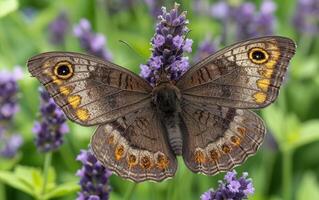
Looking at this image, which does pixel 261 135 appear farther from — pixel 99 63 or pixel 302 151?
pixel 302 151

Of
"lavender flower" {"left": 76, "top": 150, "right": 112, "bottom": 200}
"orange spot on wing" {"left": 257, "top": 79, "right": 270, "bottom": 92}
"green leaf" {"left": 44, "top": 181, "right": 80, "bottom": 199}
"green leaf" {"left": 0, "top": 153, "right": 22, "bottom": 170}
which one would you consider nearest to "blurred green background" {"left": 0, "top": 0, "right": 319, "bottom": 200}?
"green leaf" {"left": 0, "top": 153, "right": 22, "bottom": 170}

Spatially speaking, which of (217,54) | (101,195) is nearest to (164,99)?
(217,54)

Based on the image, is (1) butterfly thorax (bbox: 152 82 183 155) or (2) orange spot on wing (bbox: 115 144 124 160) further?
(1) butterfly thorax (bbox: 152 82 183 155)

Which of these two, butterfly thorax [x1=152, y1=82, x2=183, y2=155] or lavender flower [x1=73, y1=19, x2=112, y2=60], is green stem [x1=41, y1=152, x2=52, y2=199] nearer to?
butterfly thorax [x1=152, y1=82, x2=183, y2=155]

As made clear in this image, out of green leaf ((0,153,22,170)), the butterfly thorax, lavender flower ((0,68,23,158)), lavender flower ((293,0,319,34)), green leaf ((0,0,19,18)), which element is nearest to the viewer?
the butterfly thorax

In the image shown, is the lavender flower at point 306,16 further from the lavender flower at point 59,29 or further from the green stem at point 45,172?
the green stem at point 45,172

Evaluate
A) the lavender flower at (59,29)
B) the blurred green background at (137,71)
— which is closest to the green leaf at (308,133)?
the blurred green background at (137,71)

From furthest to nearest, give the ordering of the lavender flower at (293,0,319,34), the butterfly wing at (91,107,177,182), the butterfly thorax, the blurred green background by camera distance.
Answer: the lavender flower at (293,0,319,34) → the blurred green background → the butterfly thorax → the butterfly wing at (91,107,177,182)
